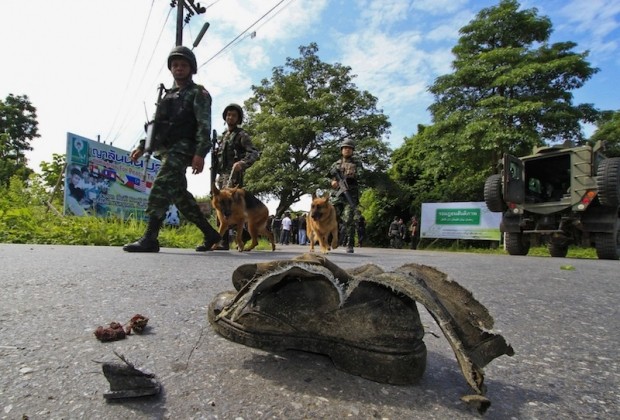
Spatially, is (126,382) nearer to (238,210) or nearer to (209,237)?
(209,237)

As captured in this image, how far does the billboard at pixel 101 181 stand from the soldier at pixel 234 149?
5713 millimetres

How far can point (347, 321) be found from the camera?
88cm

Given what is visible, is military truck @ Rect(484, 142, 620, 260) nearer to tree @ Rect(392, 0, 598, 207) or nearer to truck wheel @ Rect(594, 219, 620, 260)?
truck wheel @ Rect(594, 219, 620, 260)

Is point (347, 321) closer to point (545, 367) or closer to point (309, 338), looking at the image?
point (309, 338)

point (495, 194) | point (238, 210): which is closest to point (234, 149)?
point (238, 210)

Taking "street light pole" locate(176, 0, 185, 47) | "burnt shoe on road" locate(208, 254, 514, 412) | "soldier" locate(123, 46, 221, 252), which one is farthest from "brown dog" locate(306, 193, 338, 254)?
"street light pole" locate(176, 0, 185, 47)

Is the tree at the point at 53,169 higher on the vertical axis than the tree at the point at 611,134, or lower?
lower

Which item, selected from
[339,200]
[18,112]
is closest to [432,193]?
[339,200]

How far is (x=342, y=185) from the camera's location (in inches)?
313

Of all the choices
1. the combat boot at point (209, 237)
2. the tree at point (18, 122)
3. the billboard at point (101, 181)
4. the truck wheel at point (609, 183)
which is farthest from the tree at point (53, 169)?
the tree at point (18, 122)

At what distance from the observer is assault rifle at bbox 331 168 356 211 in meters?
7.93

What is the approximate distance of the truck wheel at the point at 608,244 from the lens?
7617 millimetres

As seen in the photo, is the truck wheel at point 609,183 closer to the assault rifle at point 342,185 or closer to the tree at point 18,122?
the assault rifle at point 342,185

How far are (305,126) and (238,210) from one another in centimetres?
1973
